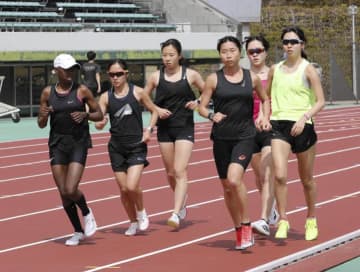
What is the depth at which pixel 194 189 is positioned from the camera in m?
15.7

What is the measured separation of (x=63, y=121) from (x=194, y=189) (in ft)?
16.8

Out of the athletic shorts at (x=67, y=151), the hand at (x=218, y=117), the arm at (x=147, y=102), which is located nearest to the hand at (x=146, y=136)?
the arm at (x=147, y=102)

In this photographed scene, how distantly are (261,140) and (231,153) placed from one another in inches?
58.2

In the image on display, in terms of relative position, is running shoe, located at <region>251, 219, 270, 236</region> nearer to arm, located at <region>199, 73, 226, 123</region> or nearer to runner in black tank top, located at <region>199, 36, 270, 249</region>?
runner in black tank top, located at <region>199, 36, 270, 249</region>

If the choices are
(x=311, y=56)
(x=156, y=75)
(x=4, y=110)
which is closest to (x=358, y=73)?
(x=311, y=56)

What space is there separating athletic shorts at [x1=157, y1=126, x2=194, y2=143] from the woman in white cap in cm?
130

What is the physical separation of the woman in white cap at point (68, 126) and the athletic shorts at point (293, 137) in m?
1.79

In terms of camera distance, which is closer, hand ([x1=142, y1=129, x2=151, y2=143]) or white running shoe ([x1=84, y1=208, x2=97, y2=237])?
white running shoe ([x1=84, y1=208, x2=97, y2=237])

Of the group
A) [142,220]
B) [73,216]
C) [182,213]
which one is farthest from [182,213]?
[73,216]

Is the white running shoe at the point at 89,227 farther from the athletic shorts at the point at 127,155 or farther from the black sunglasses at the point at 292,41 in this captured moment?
the black sunglasses at the point at 292,41

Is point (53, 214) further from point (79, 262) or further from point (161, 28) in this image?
point (161, 28)

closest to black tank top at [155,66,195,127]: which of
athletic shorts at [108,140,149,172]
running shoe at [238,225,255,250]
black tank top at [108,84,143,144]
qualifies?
black tank top at [108,84,143,144]

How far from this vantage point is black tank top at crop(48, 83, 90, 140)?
10.8 m

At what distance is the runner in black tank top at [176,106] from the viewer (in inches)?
467
